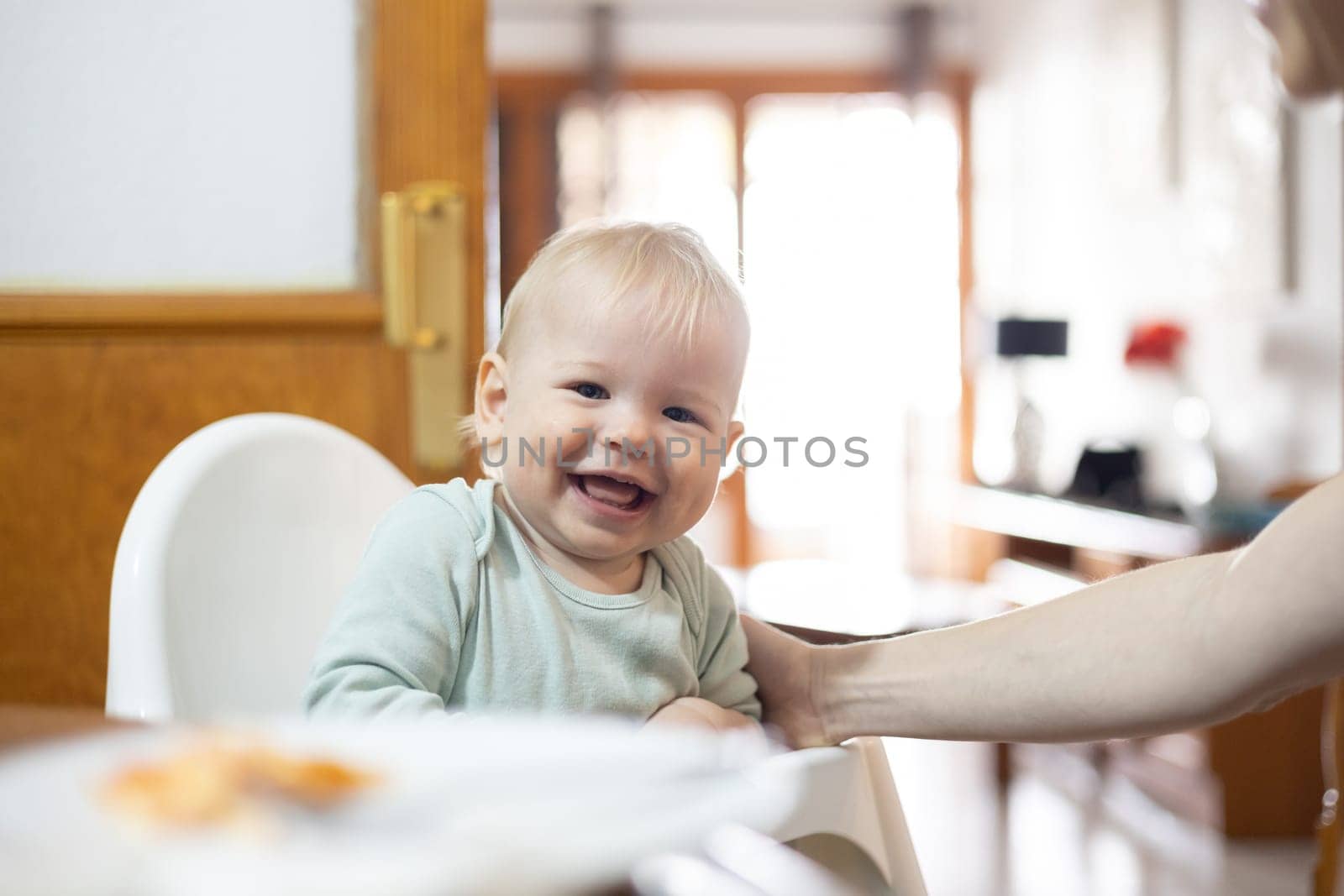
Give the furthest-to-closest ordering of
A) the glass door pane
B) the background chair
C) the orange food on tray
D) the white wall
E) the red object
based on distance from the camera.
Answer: the glass door pane < the red object < the white wall < the background chair < the orange food on tray

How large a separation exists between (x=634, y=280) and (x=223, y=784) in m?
0.66

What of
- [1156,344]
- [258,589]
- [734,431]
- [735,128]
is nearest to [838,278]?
[735,128]

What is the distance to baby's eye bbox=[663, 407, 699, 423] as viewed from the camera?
947 millimetres

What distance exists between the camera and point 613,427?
35.5 inches

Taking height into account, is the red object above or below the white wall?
below

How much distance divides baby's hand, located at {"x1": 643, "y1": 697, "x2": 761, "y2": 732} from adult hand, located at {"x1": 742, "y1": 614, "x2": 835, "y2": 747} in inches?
3.1

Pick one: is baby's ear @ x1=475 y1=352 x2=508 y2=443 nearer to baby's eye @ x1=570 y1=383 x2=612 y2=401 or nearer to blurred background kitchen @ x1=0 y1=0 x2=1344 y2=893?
baby's eye @ x1=570 y1=383 x2=612 y2=401

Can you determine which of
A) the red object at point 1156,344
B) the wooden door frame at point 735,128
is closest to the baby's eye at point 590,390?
the red object at point 1156,344

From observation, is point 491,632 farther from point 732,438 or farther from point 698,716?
point 732,438

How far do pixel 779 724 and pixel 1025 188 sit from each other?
→ 245 inches

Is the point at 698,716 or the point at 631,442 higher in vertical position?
the point at 631,442

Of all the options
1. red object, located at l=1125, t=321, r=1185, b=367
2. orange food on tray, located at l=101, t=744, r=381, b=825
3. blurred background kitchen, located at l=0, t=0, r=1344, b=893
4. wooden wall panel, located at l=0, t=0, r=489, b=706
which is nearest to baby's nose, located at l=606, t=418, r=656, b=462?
blurred background kitchen, located at l=0, t=0, r=1344, b=893

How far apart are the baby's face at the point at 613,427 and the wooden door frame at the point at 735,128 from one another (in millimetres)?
6072

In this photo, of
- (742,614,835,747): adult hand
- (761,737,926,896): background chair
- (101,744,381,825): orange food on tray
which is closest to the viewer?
(101,744,381,825): orange food on tray
